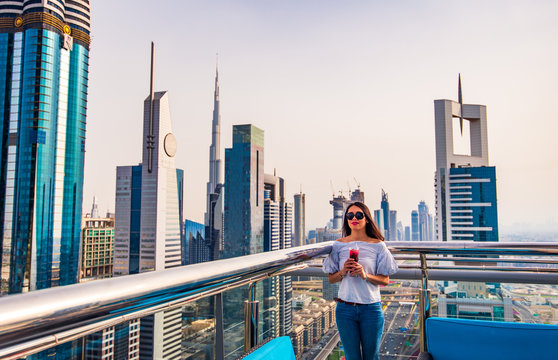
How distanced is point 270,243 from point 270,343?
268 feet

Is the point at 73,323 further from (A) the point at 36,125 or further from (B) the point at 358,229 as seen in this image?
(A) the point at 36,125

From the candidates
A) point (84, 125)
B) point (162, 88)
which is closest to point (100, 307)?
point (84, 125)

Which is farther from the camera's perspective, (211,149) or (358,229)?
(211,149)

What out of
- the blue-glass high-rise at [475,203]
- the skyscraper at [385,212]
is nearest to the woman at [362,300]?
the blue-glass high-rise at [475,203]

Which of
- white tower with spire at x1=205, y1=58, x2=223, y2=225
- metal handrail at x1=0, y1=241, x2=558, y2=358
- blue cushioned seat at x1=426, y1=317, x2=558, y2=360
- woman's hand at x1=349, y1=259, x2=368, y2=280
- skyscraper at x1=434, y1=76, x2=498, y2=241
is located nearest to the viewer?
metal handrail at x1=0, y1=241, x2=558, y2=358

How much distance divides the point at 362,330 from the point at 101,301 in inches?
62.6

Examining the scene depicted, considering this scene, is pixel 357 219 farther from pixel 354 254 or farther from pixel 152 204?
pixel 152 204

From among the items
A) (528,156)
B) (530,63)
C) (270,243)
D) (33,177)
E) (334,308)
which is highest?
(530,63)

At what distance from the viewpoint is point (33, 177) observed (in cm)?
5116

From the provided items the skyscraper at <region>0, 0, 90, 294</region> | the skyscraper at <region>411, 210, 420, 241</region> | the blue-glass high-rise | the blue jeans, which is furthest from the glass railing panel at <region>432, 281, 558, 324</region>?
the skyscraper at <region>411, 210, 420, 241</region>

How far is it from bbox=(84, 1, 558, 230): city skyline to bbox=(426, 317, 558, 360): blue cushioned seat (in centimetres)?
1098

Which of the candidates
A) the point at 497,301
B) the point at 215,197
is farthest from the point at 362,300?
the point at 215,197

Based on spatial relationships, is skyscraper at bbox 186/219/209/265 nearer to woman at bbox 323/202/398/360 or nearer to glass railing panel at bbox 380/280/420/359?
glass railing panel at bbox 380/280/420/359

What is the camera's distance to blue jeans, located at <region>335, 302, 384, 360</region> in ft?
6.55
